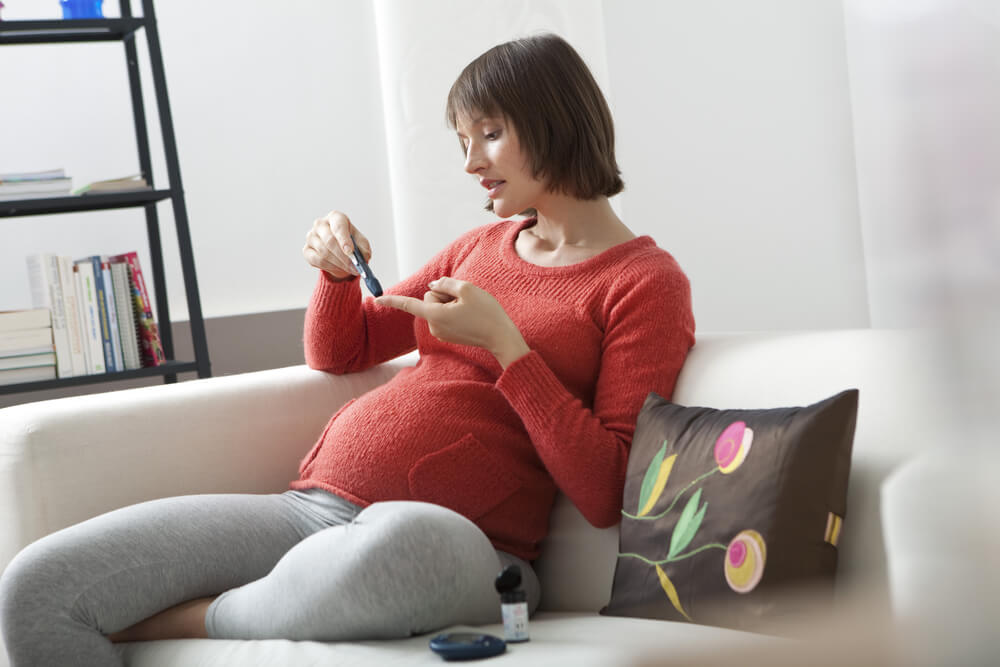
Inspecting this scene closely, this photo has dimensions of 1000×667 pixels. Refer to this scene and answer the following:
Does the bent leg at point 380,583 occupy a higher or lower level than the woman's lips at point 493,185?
lower

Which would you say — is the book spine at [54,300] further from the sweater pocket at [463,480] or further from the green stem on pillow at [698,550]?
the green stem on pillow at [698,550]

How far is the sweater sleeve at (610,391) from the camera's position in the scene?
123 cm

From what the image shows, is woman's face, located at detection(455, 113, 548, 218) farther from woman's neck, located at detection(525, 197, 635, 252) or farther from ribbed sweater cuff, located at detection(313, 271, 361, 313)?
ribbed sweater cuff, located at detection(313, 271, 361, 313)

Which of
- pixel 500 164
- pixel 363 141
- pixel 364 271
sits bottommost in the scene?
pixel 364 271

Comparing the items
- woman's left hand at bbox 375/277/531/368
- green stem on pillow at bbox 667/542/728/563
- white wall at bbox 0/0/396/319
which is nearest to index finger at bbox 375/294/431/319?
woman's left hand at bbox 375/277/531/368

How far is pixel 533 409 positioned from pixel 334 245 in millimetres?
436

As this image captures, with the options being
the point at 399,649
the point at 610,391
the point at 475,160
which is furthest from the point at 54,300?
the point at 399,649

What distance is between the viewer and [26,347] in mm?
2295

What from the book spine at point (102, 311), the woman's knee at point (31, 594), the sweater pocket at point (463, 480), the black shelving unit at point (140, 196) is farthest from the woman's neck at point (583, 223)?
the book spine at point (102, 311)

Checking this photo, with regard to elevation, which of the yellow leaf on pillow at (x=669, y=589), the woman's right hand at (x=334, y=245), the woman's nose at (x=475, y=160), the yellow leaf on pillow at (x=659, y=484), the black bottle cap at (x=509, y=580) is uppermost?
the woman's nose at (x=475, y=160)

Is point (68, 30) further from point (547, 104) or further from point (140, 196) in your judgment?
point (547, 104)

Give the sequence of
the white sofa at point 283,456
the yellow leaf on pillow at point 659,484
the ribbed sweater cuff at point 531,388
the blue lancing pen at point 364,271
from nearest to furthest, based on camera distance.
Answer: the white sofa at point 283,456 < the yellow leaf on pillow at point 659,484 < the ribbed sweater cuff at point 531,388 < the blue lancing pen at point 364,271

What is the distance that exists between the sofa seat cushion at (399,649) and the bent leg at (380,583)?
18 mm

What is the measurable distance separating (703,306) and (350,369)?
185 centimetres
